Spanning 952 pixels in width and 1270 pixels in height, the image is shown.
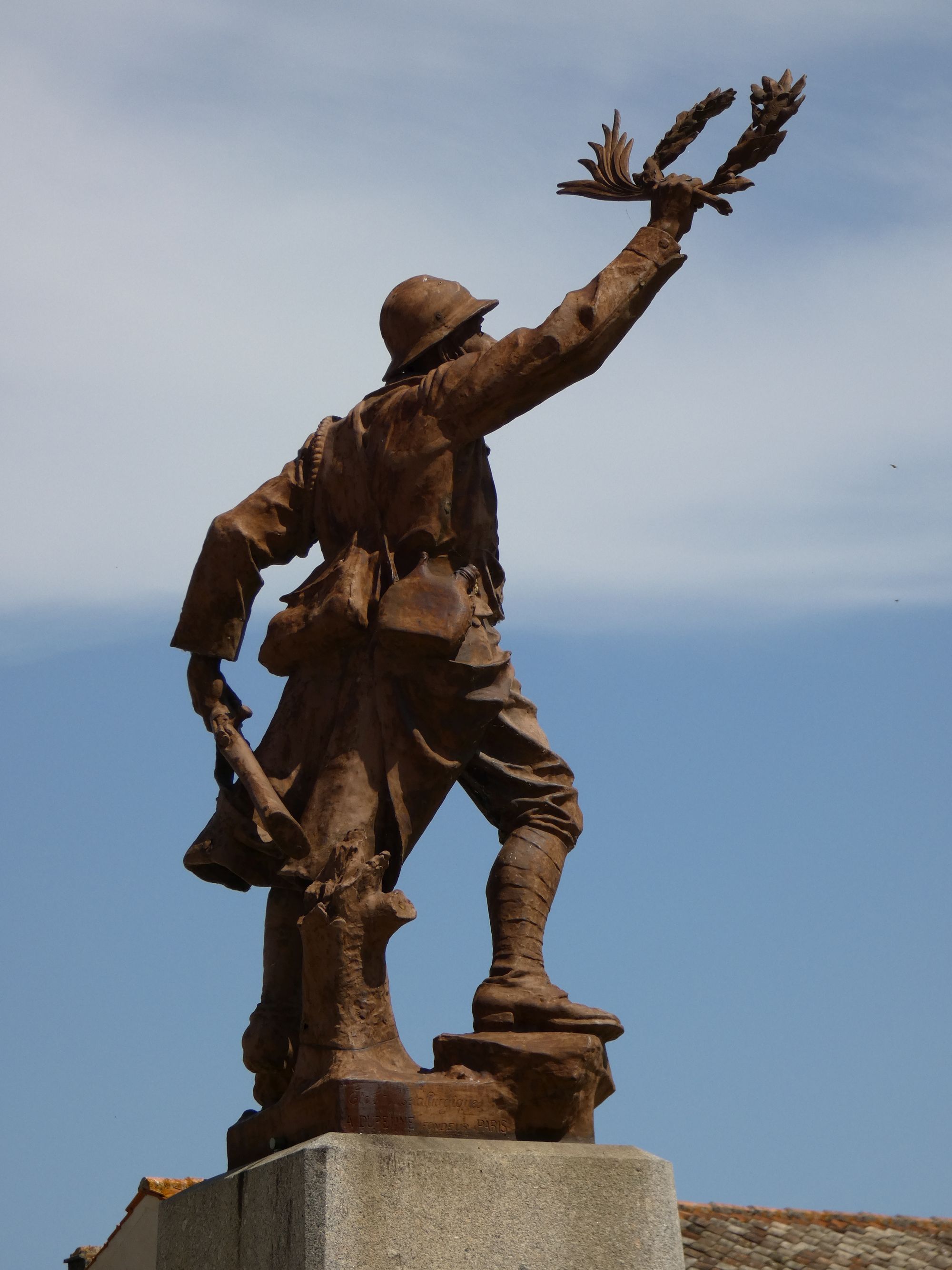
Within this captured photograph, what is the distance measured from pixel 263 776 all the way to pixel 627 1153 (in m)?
1.62

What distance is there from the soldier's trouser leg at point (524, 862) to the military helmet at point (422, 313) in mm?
1191

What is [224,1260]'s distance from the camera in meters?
5.41

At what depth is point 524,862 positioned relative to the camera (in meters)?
5.86

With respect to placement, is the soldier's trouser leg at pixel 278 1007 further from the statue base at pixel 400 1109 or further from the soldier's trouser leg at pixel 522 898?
the soldier's trouser leg at pixel 522 898

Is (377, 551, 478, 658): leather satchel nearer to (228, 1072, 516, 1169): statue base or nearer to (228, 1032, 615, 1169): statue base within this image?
(228, 1032, 615, 1169): statue base

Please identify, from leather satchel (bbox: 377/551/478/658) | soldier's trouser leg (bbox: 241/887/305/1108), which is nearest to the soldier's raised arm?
leather satchel (bbox: 377/551/478/658)

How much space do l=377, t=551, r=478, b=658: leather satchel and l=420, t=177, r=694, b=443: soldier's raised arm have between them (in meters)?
0.47

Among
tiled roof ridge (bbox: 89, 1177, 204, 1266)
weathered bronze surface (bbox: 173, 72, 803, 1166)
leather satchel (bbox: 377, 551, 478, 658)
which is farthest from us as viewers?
tiled roof ridge (bbox: 89, 1177, 204, 1266)

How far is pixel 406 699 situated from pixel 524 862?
0.64m

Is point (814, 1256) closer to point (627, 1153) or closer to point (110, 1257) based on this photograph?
point (110, 1257)

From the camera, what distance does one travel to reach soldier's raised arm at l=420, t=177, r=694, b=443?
19.0ft

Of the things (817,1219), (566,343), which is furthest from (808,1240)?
(566,343)

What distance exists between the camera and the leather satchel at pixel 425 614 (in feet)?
18.7

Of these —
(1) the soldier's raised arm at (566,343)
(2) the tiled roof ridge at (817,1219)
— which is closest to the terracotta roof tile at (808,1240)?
(2) the tiled roof ridge at (817,1219)
